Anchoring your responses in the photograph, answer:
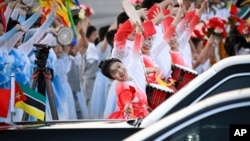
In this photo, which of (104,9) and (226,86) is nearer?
(226,86)

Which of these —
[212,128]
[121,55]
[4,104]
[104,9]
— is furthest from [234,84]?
[104,9]

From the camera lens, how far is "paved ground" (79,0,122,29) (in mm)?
24297

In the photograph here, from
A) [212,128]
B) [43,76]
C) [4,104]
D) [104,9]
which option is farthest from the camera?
[104,9]

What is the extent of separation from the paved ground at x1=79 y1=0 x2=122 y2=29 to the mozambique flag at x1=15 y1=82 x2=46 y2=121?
464 inches

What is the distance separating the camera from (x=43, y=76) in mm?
13039

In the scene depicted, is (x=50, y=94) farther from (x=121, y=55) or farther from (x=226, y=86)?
(x=226, y=86)

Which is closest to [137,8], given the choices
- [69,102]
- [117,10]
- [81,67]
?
[69,102]

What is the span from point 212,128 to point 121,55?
6434 mm

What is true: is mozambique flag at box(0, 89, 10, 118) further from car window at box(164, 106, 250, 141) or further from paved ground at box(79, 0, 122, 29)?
paved ground at box(79, 0, 122, 29)

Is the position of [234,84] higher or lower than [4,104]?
lower

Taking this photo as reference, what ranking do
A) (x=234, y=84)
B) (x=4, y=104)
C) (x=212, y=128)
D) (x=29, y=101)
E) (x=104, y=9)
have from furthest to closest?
(x=104, y=9)
(x=29, y=101)
(x=4, y=104)
(x=234, y=84)
(x=212, y=128)

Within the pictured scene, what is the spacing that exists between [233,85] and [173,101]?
42 cm

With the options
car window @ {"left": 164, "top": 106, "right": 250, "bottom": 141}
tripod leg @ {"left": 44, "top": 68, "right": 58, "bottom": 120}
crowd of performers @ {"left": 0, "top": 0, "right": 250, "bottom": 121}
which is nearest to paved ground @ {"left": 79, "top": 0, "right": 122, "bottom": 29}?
crowd of performers @ {"left": 0, "top": 0, "right": 250, "bottom": 121}

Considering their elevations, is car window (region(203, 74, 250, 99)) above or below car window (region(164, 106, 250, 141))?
above
